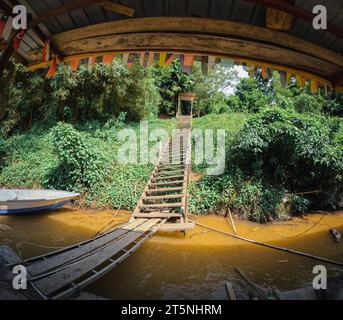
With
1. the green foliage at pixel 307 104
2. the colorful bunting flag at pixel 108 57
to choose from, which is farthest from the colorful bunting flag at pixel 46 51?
the green foliage at pixel 307 104

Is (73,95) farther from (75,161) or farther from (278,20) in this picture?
(278,20)

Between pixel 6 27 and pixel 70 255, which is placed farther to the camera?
pixel 70 255

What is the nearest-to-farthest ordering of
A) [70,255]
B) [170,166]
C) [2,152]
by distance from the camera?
[70,255]
[170,166]
[2,152]

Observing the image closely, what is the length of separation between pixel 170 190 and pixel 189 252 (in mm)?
2218

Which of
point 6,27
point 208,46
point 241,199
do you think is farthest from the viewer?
point 241,199

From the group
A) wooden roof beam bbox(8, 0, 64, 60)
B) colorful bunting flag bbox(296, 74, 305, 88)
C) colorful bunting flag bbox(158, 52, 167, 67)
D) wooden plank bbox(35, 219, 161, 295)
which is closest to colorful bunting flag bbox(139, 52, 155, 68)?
colorful bunting flag bbox(158, 52, 167, 67)

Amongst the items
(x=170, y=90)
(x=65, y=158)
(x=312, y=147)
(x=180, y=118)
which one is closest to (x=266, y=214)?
(x=312, y=147)

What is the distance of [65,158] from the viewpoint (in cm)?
834

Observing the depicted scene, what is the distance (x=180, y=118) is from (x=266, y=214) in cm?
1104

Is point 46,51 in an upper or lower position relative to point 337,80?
upper

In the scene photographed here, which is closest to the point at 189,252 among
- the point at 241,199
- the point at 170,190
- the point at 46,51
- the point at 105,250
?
the point at 105,250

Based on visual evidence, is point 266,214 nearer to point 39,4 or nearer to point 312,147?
point 312,147

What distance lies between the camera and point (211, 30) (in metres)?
2.42

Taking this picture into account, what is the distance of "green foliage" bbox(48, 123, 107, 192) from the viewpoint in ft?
27.3
